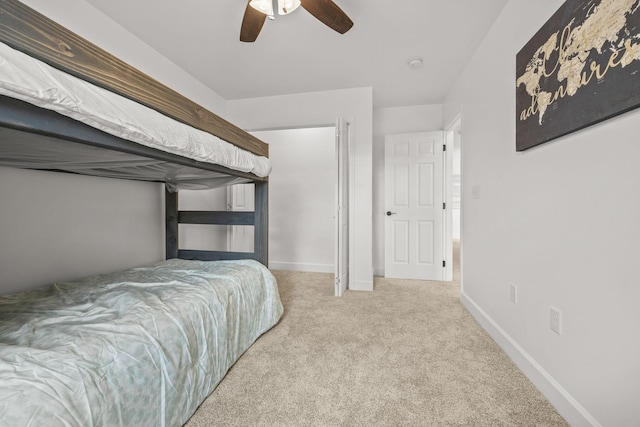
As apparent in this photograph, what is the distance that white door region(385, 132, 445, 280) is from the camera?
3.39m

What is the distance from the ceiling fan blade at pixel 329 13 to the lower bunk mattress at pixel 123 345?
64.8 inches

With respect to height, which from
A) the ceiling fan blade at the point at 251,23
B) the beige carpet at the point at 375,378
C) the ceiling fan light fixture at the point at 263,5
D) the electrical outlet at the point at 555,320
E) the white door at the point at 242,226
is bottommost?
the beige carpet at the point at 375,378

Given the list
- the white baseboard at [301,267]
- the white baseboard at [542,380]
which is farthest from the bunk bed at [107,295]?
the white baseboard at [301,267]

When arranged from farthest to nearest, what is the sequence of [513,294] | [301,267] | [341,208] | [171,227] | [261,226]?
[301,267], [341,208], [171,227], [261,226], [513,294]

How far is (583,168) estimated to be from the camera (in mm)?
1090

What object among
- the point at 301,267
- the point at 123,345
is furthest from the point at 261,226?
the point at 301,267

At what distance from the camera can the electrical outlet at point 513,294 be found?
161 centimetres

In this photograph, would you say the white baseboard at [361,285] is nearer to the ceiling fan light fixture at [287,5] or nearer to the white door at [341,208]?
the white door at [341,208]

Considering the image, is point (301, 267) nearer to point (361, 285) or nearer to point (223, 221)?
point (361, 285)

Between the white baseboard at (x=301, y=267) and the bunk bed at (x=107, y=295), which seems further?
the white baseboard at (x=301, y=267)

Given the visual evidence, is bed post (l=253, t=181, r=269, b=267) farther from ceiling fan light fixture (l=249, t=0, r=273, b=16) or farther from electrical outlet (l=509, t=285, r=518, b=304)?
electrical outlet (l=509, t=285, r=518, b=304)

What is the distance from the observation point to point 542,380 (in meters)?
1.32

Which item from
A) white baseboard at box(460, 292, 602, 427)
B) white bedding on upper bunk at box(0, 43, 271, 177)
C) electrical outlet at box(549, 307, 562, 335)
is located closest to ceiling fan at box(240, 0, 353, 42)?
white bedding on upper bunk at box(0, 43, 271, 177)

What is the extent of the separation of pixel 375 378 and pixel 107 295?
4.78 ft
